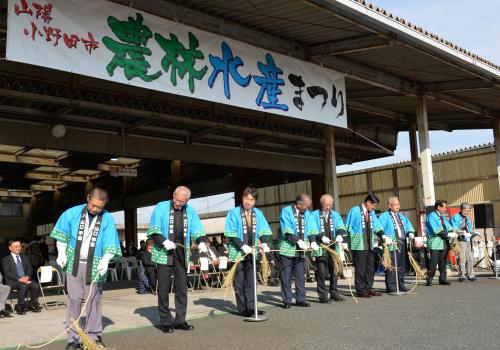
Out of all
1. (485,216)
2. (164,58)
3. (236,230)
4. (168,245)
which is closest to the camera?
(168,245)

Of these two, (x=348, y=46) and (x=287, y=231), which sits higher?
(x=348, y=46)

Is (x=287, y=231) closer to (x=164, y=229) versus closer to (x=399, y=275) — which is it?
(x=164, y=229)

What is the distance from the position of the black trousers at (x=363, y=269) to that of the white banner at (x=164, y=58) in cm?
321

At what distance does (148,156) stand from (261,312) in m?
8.94

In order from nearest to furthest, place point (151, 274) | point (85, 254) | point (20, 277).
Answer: point (85, 254)
point (20, 277)
point (151, 274)

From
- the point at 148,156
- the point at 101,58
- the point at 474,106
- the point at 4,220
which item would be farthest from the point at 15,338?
the point at 4,220

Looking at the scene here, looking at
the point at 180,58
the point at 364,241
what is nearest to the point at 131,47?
the point at 180,58

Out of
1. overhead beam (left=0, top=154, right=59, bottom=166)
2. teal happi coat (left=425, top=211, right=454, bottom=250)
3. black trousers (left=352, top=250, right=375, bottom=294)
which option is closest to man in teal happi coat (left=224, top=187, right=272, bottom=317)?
black trousers (left=352, top=250, right=375, bottom=294)

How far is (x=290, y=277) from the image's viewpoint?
24.1 feet

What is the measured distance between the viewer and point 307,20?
9945 millimetres

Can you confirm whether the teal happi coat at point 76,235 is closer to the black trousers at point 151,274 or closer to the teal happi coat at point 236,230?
the teal happi coat at point 236,230

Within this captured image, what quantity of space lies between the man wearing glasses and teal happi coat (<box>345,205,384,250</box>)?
3.20 m

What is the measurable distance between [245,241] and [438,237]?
4560 mm

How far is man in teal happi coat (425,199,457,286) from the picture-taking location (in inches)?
383
